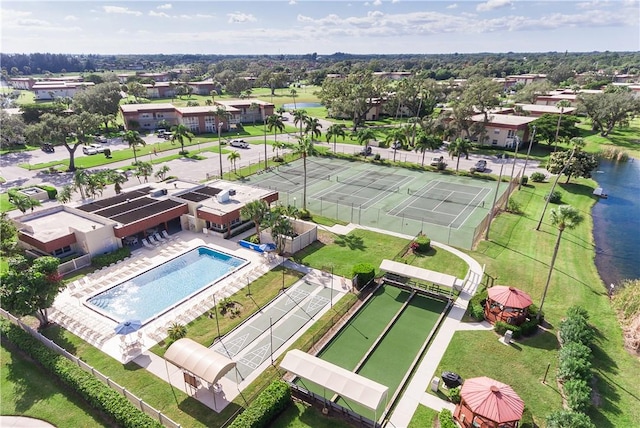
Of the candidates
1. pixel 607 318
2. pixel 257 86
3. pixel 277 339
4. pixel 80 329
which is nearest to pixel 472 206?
pixel 607 318

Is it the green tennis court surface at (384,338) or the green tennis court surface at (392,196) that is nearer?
the green tennis court surface at (384,338)

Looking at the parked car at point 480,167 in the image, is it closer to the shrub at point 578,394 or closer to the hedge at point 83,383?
the shrub at point 578,394

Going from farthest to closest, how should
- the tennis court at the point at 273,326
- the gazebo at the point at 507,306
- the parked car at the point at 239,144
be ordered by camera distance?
the parked car at the point at 239,144 → the gazebo at the point at 507,306 → the tennis court at the point at 273,326

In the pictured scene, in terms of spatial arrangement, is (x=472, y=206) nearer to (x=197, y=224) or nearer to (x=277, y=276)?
(x=277, y=276)

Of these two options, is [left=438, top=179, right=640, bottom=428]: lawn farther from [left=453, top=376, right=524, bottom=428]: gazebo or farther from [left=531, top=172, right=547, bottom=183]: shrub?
[left=531, top=172, right=547, bottom=183]: shrub

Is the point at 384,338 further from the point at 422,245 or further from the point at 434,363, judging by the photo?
the point at 422,245

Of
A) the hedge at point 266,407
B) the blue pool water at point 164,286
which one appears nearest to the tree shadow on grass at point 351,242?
the blue pool water at point 164,286

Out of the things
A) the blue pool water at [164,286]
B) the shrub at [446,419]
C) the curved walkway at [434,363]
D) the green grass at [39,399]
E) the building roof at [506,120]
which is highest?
the building roof at [506,120]
